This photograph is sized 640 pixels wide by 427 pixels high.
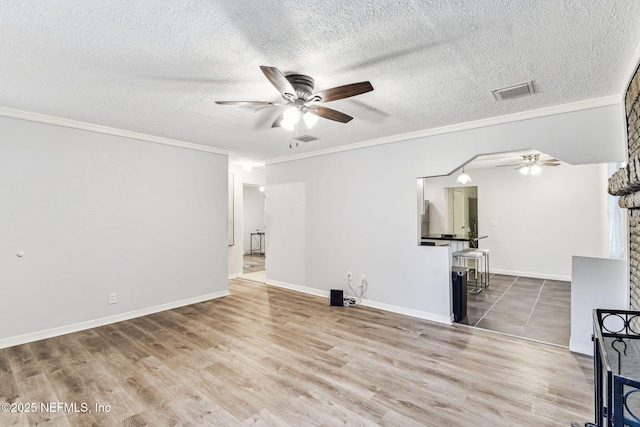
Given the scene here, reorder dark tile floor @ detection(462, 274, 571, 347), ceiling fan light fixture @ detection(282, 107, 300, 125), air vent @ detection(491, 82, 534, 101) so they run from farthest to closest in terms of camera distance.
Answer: dark tile floor @ detection(462, 274, 571, 347)
air vent @ detection(491, 82, 534, 101)
ceiling fan light fixture @ detection(282, 107, 300, 125)

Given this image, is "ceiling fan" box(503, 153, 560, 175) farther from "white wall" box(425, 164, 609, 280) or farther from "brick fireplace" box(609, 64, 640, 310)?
"brick fireplace" box(609, 64, 640, 310)

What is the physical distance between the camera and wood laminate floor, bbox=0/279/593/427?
6.77 ft

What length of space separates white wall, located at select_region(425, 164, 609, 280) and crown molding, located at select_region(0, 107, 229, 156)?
581cm

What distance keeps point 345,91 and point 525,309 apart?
413 centimetres

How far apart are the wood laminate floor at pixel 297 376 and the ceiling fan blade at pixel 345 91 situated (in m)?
2.27

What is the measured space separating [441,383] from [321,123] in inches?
116

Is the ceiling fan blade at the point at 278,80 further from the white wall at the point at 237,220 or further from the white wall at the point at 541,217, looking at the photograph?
the white wall at the point at 541,217

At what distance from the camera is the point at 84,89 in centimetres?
270

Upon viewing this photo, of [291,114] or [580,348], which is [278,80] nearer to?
[291,114]

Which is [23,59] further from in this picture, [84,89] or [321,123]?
[321,123]

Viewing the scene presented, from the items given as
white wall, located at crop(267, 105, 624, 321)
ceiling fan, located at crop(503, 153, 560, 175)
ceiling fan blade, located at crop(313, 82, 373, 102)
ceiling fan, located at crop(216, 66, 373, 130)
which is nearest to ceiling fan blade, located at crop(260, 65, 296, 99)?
ceiling fan, located at crop(216, 66, 373, 130)

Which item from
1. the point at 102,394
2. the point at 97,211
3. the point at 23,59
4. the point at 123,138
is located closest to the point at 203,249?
the point at 97,211

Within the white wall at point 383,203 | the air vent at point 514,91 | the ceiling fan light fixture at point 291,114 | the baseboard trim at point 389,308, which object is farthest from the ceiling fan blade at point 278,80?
the baseboard trim at point 389,308

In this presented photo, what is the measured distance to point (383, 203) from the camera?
443 cm
